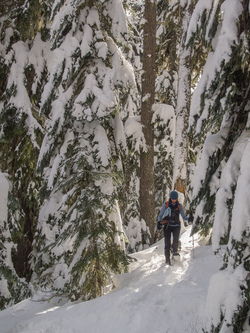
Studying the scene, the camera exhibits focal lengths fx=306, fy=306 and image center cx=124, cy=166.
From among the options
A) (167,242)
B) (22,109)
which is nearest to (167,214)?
(167,242)

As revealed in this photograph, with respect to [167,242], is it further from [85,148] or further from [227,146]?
[227,146]

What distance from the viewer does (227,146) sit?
3986 millimetres

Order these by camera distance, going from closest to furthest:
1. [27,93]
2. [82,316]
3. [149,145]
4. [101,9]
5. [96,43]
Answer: [82,316] < [96,43] < [101,9] < [27,93] < [149,145]

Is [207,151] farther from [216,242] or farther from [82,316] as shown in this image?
[82,316]

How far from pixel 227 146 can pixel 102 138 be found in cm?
395

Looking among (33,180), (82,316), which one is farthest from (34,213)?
(82,316)

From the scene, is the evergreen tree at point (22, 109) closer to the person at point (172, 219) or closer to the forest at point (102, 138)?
the forest at point (102, 138)

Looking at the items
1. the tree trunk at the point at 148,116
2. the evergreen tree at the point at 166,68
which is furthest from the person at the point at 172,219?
the evergreen tree at the point at 166,68

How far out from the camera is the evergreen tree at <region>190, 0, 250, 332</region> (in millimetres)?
2961

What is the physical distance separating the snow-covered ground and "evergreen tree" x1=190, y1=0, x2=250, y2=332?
1.46 meters

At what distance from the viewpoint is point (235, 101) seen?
388 centimetres

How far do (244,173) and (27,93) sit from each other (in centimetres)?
786

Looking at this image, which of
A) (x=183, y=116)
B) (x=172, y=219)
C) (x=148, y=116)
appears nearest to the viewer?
(x=172, y=219)

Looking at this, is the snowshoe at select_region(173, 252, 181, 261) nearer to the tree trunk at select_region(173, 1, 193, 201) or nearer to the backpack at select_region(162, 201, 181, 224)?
the backpack at select_region(162, 201, 181, 224)
